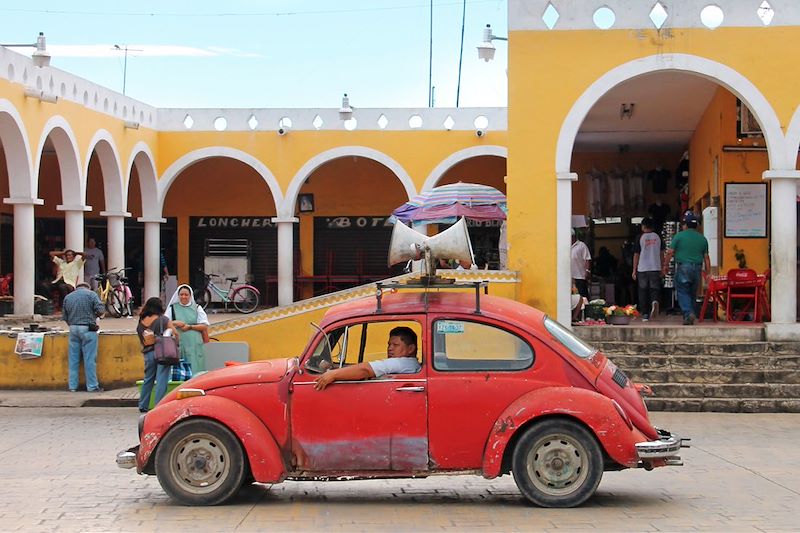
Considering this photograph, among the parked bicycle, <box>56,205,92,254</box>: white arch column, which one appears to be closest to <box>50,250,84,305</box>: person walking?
<box>56,205,92,254</box>: white arch column

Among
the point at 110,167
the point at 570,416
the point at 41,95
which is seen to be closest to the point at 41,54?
the point at 41,95

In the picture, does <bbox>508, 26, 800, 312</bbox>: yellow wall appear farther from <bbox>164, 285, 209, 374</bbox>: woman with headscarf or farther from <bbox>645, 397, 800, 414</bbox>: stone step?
<bbox>164, 285, 209, 374</bbox>: woman with headscarf

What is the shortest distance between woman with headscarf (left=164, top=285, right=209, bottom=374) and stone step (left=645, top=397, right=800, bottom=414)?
522 cm

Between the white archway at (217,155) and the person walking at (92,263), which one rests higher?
the white archway at (217,155)

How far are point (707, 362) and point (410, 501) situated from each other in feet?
22.8

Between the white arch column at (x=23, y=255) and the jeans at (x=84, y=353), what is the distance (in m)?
6.48

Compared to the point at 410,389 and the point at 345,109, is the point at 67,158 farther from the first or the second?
the point at 410,389

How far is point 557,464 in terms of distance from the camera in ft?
24.4

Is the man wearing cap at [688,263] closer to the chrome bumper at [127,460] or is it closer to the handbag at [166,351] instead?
the handbag at [166,351]

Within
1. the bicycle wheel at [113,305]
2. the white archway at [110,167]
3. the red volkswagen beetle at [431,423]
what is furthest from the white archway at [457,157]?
the red volkswagen beetle at [431,423]

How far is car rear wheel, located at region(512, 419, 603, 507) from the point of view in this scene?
7.38 meters

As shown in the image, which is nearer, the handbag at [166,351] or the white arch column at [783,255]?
the handbag at [166,351]

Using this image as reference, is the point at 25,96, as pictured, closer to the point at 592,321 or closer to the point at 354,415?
the point at 592,321

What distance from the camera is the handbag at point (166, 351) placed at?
12.4m
